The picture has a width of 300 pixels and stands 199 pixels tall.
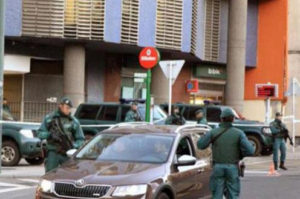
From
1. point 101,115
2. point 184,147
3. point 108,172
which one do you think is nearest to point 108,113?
point 101,115

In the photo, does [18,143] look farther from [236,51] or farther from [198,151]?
[236,51]

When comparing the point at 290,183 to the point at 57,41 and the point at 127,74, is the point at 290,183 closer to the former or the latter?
the point at 57,41

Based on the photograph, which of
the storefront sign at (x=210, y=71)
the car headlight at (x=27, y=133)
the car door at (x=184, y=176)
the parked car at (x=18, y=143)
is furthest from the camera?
the storefront sign at (x=210, y=71)

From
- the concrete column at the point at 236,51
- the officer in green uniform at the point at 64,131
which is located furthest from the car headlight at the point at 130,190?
the concrete column at the point at 236,51

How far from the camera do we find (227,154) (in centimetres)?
868

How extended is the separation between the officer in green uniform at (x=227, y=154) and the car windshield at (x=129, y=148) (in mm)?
603

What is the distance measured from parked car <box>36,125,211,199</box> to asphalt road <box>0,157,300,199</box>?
313 centimetres

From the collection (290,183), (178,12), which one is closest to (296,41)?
(178,12)

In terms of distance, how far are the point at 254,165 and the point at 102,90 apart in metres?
12.5

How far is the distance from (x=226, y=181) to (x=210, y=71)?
92.8 ft

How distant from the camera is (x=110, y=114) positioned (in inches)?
846

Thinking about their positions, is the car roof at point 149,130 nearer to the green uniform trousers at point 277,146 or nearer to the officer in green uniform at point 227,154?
the officer in green uniform at point 227,154

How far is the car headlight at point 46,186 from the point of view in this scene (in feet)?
26.1

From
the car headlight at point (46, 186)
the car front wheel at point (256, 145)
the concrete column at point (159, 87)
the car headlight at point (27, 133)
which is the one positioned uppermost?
the concrete column at point (159, 87)
